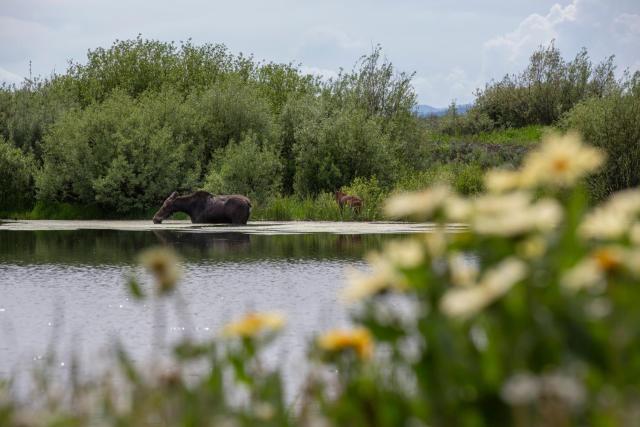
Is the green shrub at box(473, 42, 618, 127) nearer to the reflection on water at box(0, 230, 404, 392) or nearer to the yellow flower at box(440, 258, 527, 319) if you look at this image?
the reflection on water at box(0, 230, 404, 392)

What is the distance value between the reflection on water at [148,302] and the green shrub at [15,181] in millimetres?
9920

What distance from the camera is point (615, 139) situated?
26.8 m

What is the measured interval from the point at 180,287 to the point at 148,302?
1089mm

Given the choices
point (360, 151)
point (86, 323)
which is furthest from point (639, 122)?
point (86, 323)

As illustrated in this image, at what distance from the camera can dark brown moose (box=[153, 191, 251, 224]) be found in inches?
942

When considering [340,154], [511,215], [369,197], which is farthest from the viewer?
[340,154]

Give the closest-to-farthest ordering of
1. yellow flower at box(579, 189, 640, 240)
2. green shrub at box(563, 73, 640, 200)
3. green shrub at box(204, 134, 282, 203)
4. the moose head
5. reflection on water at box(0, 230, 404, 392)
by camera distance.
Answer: yellow flower at box(579, 189, 640, 240) → reflection on water at box(0, 230, 404, 392) → the moose head → green shrub at box(563, 73, 640, 200) → green shrub at box(204, 134, 282, 203)

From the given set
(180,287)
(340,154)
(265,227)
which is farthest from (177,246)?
(340,154)

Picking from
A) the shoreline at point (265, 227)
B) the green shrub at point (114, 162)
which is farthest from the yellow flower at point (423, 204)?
the green shrub at point (114, 162)

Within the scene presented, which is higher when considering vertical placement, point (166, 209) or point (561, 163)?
point (561, 163)

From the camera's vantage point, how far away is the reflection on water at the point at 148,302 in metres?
7.76

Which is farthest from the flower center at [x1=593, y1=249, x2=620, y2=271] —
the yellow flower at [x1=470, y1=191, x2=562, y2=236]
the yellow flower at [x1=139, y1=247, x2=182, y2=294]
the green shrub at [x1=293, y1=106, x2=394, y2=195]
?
the green shrub at [x1=293, y1=106, x2=394, y2=195]

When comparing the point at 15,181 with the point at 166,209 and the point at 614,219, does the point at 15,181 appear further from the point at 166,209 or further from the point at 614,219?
the point at 614,219

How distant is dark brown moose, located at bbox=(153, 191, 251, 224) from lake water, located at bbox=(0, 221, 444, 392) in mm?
1397
